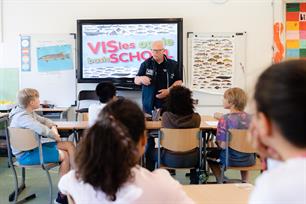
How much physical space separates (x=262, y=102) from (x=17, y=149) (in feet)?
9.95

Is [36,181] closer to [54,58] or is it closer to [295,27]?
[54,58]

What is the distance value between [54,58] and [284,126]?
548 cm

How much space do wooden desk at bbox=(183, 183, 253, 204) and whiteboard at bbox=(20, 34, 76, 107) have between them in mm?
4441

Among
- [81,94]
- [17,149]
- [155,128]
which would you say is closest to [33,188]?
[17,149]

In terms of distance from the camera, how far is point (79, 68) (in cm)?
578

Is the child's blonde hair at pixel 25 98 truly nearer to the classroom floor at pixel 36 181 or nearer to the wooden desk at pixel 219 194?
the classroom floor at pixel 36 181

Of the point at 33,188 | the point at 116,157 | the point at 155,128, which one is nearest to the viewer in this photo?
the point at 116,157

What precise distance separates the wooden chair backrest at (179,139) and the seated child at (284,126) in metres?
2.53

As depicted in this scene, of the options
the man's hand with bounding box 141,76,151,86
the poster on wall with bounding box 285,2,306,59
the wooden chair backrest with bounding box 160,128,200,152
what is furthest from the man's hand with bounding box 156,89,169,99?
the poster on wall with bounding box 285,2,306,59

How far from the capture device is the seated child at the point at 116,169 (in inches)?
44.6

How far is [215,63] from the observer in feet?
19.2

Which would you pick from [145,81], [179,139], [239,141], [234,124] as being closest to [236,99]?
[234,124]

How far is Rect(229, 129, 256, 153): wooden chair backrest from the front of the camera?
129 inches

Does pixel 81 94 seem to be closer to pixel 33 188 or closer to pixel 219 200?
pixel 33 188
